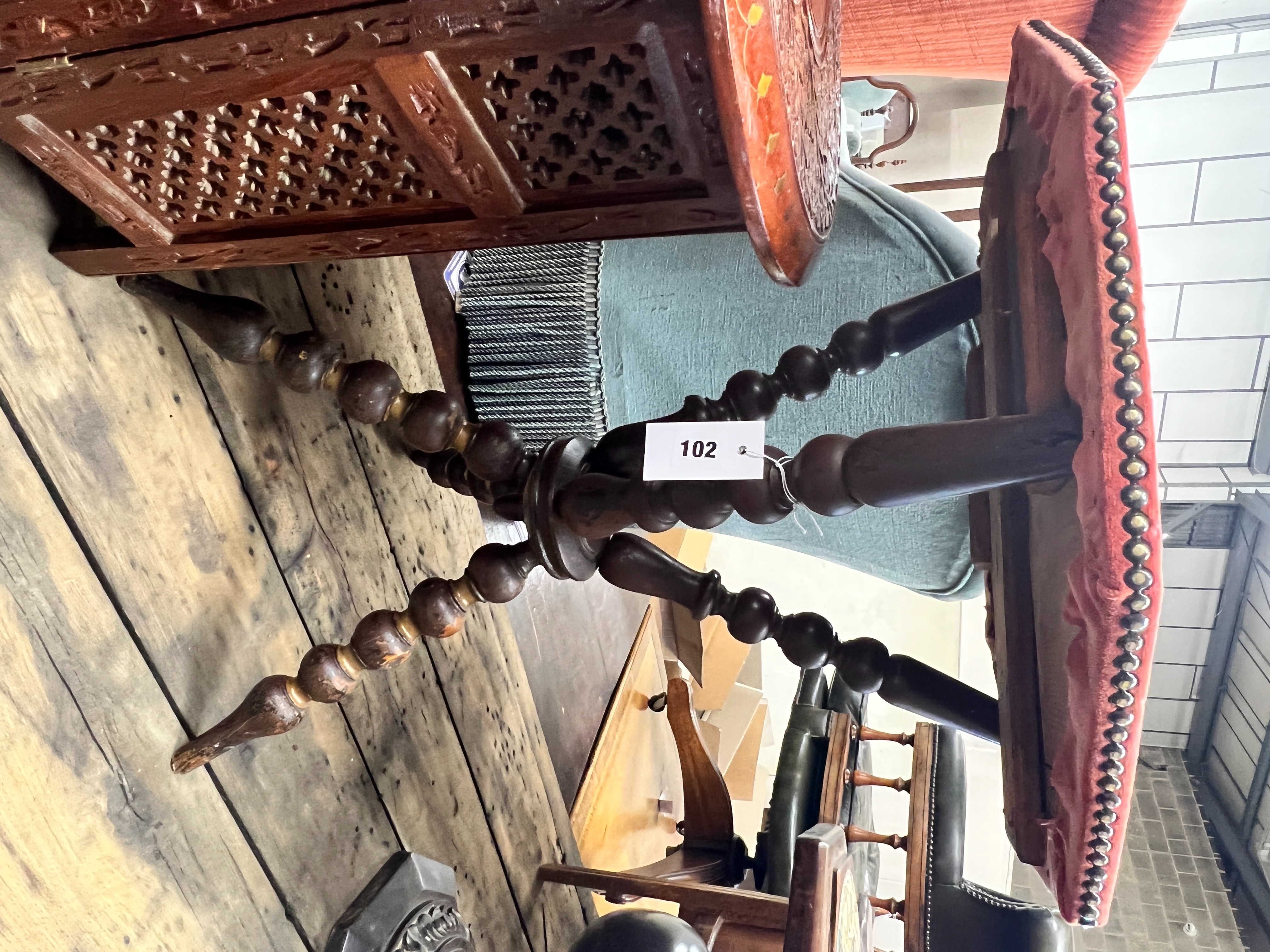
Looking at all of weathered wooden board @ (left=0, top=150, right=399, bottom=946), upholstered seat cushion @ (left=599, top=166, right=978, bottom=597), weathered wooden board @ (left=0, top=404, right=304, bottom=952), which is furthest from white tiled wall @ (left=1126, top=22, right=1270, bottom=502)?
weathered wooden board @ (left=0, top=404, right=304, bottom=952)

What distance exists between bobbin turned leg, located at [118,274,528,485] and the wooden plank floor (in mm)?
53

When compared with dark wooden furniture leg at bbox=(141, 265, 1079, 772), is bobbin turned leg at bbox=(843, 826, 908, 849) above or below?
below

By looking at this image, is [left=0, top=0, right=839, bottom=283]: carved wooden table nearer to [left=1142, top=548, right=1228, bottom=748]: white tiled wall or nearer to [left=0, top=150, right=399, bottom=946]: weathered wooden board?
[left=0, top=150, right=399, bottom=946]: weathered wooden board

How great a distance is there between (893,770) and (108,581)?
2.68 metres

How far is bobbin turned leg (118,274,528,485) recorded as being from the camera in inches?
27.3

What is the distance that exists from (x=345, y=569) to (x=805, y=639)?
49 cm

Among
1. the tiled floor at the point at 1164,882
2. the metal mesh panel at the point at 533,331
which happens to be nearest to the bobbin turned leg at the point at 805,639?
the metal mesh panel at the point at 533,331

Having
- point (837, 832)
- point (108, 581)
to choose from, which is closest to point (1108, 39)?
point (837, 832)

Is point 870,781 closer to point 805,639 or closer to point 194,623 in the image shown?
point 805,639

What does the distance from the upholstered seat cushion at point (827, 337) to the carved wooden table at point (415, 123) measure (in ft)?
1.51

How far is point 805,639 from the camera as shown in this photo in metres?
0.71

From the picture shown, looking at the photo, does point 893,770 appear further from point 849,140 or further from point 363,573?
point 363,573

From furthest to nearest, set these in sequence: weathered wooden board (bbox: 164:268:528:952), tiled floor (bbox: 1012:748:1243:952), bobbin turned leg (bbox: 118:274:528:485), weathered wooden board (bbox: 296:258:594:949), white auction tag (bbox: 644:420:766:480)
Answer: tiled floor (bbox: 1012:748:1243:952), weathered wooden board (bbox: 296:258:594:949), weathered wooden board (bbox: 164:268:528:952), bobbin turned leg (bbox: 118:274:528:485), white auction tag (bbox: 644:420:766:480)

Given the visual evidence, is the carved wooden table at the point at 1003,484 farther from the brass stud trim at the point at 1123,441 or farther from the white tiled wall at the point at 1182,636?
the white tiled wall at the point at 1182,636
